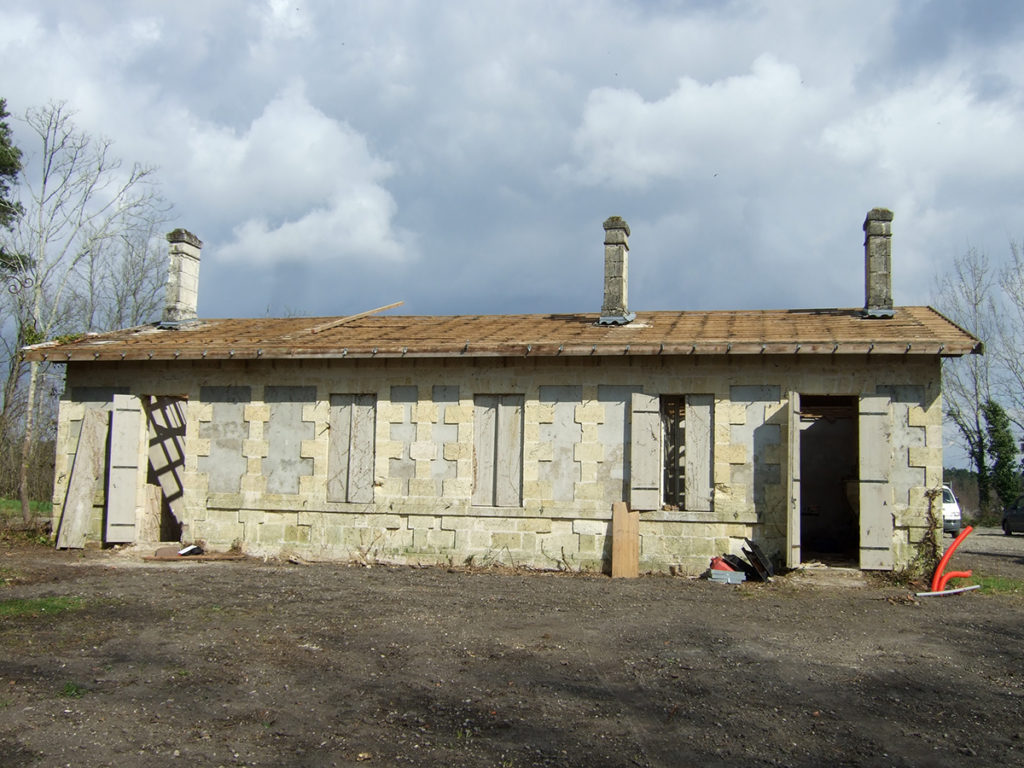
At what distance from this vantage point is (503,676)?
6008 millimetres

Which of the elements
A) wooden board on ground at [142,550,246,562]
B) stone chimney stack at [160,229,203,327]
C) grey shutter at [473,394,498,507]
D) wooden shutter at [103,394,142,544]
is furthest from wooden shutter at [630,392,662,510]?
stone chimney stack at [160,229,203,327]

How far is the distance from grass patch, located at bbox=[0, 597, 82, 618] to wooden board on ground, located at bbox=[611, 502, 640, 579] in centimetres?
623

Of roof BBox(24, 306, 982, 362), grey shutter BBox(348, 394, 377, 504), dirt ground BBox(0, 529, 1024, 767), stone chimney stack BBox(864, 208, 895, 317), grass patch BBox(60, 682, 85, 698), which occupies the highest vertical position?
stone chimney stack BBox(864, 208, 895, 317)

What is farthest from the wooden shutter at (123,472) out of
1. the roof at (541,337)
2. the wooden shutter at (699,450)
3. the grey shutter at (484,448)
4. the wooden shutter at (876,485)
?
the wooden shutter at (876,485)

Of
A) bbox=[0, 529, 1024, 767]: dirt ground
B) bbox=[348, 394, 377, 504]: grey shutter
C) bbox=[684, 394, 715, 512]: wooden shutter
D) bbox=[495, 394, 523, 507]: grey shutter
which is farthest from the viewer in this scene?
bbox=[348, 394, 377, 504]: grey shutter

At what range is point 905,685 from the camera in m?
5.93

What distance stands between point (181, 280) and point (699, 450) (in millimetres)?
9526

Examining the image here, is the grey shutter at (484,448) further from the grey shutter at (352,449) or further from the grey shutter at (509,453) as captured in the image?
the grey shutter at (352,449)

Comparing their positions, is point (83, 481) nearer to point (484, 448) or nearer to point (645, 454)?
point (484, 448)

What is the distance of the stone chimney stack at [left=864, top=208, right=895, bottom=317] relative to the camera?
12438 mm

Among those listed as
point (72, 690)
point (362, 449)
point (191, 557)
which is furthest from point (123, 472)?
point (72, 690)

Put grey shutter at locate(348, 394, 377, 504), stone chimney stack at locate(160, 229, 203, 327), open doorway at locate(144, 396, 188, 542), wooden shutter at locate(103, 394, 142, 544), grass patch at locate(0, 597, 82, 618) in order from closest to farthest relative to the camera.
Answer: grass patch at locate(0, 597, 82, 618) → grey shutter at locate(348, 394, 377, 504) → wooden shutter at locate(103, 394, 142, 544) → open doorway at locate(144, 396, 188, 542) → stone chimney stack at locate(160, 229, 203, 327)

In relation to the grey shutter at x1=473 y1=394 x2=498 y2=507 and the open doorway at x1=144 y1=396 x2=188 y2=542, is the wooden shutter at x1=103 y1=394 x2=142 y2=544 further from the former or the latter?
the grey shutter at x1=473 y1=394 x2=498 y2=507

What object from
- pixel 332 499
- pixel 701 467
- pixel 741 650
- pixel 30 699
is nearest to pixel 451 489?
pixel 332 499
